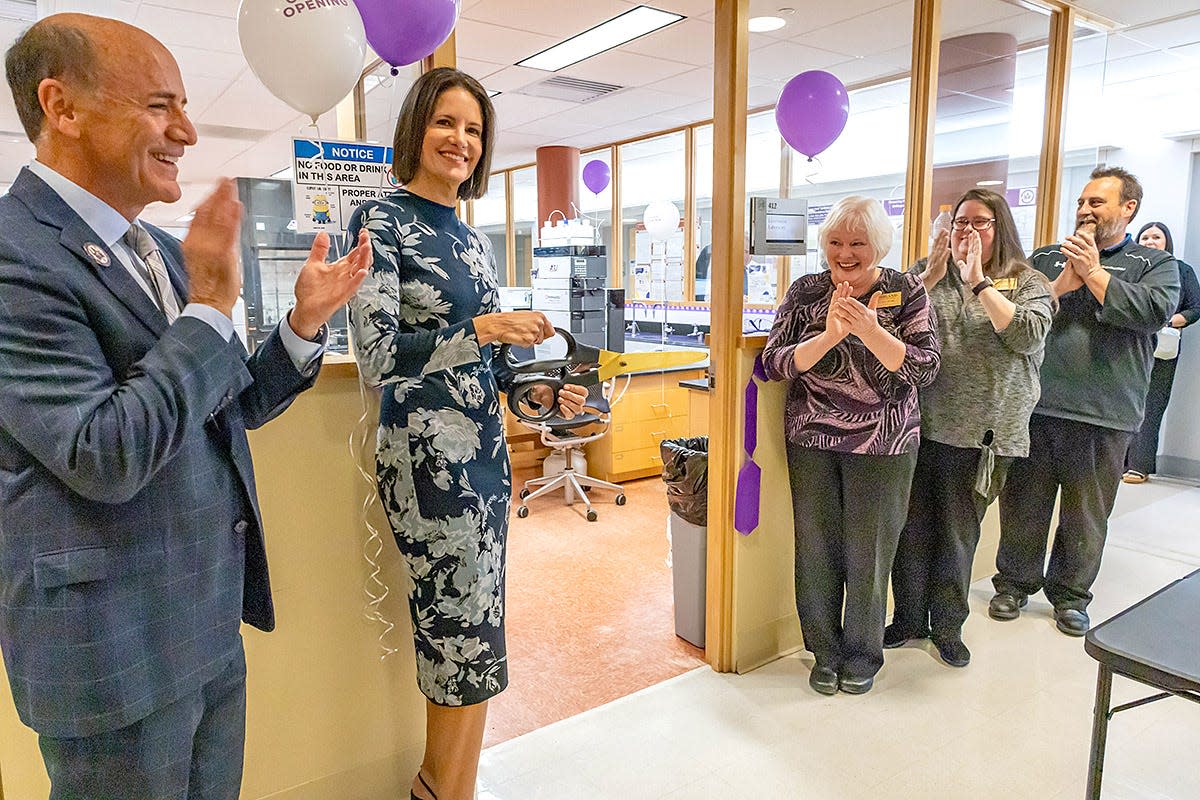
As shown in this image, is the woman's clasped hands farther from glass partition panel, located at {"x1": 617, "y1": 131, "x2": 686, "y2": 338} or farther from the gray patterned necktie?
glass partition panel, located at {"x1": 617, "y1": 131, "x2": 686, "y2": 338}

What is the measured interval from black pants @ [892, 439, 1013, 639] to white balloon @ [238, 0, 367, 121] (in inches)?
85.9

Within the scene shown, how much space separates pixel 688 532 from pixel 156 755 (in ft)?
6.69

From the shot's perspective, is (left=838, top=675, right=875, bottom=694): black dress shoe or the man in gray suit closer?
the man in gray suit

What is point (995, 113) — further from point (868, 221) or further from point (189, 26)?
point (189, 26)

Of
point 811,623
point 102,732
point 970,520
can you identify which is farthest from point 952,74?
point 102,732

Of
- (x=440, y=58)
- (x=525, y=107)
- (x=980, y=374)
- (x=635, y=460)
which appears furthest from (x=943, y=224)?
(x=525, y=107)

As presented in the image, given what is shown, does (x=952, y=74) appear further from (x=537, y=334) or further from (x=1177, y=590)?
(x=537, y=334)

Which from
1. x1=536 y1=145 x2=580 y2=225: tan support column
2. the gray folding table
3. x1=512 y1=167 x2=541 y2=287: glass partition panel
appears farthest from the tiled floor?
x1=512 y1=167 x2=541 y2=287: glass partition panel

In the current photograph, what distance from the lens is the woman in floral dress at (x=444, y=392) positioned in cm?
152

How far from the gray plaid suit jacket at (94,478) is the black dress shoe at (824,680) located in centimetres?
203

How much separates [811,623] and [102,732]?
6.87 ft

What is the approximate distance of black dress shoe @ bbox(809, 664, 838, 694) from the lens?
8.27 feet

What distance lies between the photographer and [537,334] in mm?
1504

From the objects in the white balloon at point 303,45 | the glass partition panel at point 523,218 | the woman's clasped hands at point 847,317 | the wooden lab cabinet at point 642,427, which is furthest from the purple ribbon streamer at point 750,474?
the glass partition panel at point 523,218
